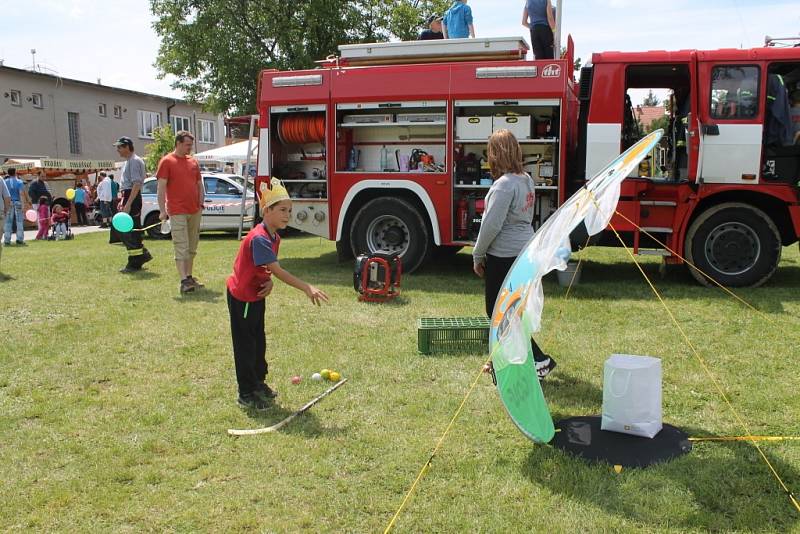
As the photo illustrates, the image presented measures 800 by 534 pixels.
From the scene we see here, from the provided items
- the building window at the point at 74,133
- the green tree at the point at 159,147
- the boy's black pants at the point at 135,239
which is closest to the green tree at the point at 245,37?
the green tree at the point at 159,147

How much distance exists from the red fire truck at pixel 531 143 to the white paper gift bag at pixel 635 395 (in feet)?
12.8

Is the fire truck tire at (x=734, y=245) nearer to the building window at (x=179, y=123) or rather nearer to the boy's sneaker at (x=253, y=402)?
the boy's sneaker at (x=253, y=402)

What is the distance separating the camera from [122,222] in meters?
9.61

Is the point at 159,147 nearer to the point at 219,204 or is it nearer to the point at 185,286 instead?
the point at 219,204

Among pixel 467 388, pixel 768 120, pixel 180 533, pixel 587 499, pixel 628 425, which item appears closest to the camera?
pixel 180 533

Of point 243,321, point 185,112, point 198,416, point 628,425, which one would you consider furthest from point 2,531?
point 185,112

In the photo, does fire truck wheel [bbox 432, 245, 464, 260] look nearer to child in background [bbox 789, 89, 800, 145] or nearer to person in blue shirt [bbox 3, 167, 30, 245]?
child in background [bbox 789, 89, 800, 145]

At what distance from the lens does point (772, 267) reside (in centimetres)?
818

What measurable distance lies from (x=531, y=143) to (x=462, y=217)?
135 centimetres

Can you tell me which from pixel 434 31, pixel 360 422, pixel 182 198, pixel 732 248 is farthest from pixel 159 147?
pixel 360 422

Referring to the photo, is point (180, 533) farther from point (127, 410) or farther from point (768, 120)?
point (768, 120)

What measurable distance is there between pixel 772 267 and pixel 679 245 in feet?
3.65

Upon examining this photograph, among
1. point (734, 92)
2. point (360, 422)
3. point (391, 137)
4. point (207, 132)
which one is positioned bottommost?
point (360, 422)

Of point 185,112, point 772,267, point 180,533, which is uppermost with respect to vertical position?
point 185,112
